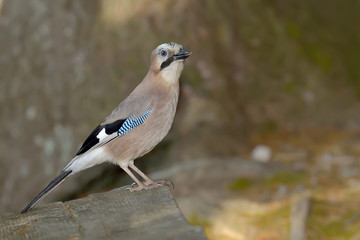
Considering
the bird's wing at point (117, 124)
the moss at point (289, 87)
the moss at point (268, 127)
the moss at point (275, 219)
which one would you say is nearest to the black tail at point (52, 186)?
the bird's wing at point (117, 124)

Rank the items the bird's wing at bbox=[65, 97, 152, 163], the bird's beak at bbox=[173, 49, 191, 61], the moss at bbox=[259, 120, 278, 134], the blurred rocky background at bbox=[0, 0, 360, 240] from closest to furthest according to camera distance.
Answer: the bird's beak at bbox=[173, 49, 191, 61], the bird's wing at bbox=[65, 97, 152, 163], the blurred rocky background at bbox=[0, 0, 360, 240], the moss at bbox=[259, 120, 278, 134]

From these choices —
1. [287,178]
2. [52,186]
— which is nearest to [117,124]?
[52,186]

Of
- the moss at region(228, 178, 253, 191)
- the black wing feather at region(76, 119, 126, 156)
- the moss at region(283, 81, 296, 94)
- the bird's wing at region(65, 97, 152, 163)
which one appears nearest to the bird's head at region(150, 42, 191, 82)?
the bird's wing at region(65, 97, 152, 163)

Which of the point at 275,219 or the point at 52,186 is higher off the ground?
the point at 275,219

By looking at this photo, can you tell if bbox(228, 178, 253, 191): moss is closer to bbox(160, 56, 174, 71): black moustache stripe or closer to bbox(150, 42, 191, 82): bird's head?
bbox(150, 42, 191, 82): bird's head

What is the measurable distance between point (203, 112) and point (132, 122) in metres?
Result: 4.41

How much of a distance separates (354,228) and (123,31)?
12.2ft

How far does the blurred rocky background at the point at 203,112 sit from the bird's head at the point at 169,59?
8.97 feet

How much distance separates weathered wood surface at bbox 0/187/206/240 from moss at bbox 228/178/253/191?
162 inches

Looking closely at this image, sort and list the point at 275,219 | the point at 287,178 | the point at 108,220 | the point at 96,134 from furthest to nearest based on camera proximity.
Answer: the point at 287,178
the point at 275,219
the point at 96,134
the point at 108,220

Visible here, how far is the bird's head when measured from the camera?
4371 mm

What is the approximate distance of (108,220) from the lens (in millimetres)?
3410

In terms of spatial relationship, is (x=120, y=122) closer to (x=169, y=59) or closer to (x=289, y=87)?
(x=169, y=59)

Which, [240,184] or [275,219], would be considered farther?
[240,184]
